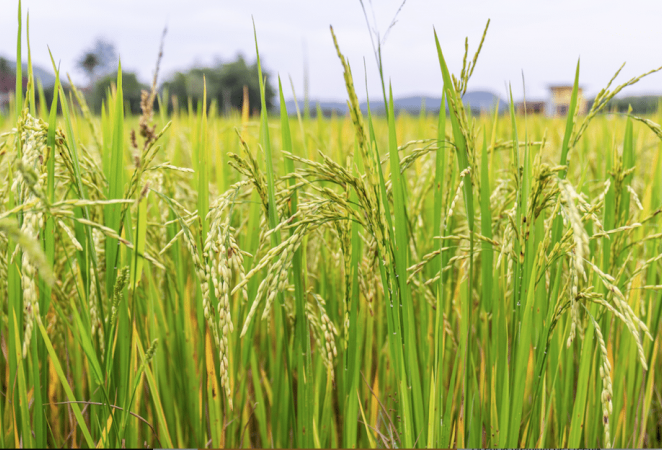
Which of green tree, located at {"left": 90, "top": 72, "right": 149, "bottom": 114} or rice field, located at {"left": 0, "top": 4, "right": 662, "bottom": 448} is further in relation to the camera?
green tree, located at {"left": 90, "top": 72, "right": 149, "bottom": 114}

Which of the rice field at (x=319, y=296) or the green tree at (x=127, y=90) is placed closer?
the rice field at (x=319, y=296)

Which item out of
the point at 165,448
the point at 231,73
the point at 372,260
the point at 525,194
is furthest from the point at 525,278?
the point at 231,73

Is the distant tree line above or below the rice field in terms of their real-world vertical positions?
above

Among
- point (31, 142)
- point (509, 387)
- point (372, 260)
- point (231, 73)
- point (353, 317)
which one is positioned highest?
point (231, 73)

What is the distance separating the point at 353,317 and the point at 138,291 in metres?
0.56

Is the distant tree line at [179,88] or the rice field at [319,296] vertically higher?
the distant tree line at [179,88]

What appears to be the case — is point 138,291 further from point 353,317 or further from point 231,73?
point 231,73

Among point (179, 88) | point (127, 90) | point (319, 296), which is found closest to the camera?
point (319, 296)

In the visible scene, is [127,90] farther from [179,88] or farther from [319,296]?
[179,88]

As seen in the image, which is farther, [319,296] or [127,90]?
[127,90]

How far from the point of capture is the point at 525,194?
2.46ft

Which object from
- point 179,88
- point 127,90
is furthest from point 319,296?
point 179,88

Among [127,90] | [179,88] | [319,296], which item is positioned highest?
[179,88]

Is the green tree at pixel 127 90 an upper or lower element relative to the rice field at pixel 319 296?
upper
